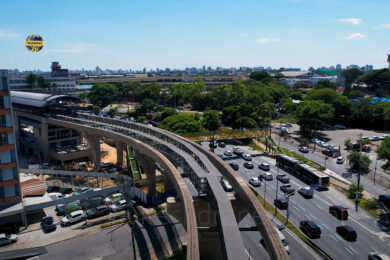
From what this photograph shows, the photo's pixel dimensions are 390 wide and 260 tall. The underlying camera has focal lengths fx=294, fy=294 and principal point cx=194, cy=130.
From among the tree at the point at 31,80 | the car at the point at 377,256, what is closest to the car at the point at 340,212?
the car at the point at 377,256

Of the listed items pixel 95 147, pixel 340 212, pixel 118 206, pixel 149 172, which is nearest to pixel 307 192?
pixel 340 212

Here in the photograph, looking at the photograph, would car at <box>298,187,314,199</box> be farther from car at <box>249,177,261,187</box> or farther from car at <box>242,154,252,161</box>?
car at <box>242,154,252,161</box>

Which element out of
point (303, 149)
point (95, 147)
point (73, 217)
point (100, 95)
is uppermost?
point (100, 95)

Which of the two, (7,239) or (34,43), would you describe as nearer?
(7,239)

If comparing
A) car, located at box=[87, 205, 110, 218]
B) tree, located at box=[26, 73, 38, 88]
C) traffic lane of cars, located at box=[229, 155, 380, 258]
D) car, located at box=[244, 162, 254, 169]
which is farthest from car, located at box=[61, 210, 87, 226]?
tree, located at box=[26, 73, 38, 88]

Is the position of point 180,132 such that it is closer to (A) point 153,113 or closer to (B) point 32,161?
(B) point 32,161

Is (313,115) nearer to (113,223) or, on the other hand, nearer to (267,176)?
(267,176)

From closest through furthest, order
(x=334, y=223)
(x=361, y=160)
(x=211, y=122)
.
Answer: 1. (x=334, y=223)
2. (x=361, y=160)
3. (x=211, y=122)
